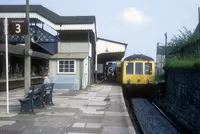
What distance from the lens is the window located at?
995 inches

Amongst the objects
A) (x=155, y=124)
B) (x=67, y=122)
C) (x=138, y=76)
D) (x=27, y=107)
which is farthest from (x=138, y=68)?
(x=67, y=122)

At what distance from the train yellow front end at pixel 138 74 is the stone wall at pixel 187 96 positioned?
6481mm

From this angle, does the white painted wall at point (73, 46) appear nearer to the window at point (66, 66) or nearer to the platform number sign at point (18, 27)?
the window at point (66, 66)

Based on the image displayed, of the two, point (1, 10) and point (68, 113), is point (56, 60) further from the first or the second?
point (68, 113)

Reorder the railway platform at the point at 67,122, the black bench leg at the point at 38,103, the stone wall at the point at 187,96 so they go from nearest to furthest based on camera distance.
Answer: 1. the railway platform at the point at 67,122
2. the stone wall at the point at 187,96
3. the black bench leg at the point at 38,103

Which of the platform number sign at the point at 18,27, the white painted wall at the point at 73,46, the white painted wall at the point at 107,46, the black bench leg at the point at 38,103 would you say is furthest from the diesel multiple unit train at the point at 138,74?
the platform number sign at the point at 18,27

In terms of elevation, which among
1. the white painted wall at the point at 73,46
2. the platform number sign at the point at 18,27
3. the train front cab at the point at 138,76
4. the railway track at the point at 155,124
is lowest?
the railway track at the point at 155,124

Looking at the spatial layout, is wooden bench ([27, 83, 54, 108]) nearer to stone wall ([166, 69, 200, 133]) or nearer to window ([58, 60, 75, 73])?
stone wall ([166, 69, 200, 133])

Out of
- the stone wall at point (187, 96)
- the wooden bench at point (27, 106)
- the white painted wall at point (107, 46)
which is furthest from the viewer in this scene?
the white painted wall at point (107, 46)

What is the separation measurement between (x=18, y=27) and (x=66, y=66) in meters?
14.1

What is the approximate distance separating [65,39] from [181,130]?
1701 centimetres

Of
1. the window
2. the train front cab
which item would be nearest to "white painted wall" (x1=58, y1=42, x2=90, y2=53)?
the window

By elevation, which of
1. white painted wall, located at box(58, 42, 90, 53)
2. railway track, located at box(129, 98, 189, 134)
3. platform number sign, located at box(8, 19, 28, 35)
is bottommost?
railway track, located at box(129, 98, 189, 134)

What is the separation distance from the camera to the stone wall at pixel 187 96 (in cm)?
1218
